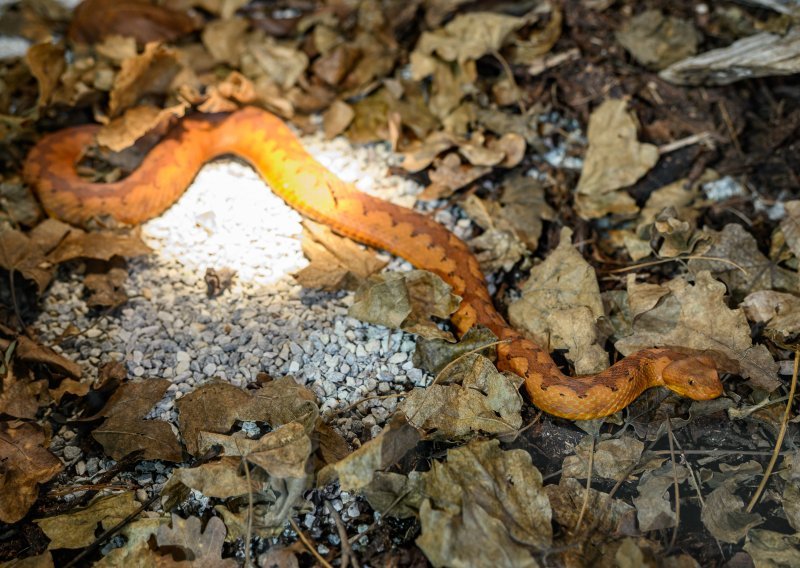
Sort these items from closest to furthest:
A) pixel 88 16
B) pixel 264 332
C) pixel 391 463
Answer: pixel 391 463 < pixel 264 332 < pixel 88 16

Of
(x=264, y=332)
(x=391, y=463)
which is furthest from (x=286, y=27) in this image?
(x=391, y=463)

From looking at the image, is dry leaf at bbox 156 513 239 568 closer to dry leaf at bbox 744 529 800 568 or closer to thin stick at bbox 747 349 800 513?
dry leaf at bbox 744 529 800 568

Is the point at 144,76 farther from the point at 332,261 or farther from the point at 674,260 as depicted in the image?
the point at 674,260

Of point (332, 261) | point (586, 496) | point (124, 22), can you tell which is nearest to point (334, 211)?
point (332, 261)

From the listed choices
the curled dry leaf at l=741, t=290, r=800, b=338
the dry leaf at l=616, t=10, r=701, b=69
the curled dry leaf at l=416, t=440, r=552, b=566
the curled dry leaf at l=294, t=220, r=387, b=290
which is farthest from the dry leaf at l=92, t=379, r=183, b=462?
the dry leaf at l=616, t=10, r=701, b=69

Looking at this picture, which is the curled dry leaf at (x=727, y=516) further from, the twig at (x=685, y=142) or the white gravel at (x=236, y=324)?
the twig at (x=685, y=142)

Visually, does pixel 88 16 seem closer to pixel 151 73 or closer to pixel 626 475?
pixel 151 73
